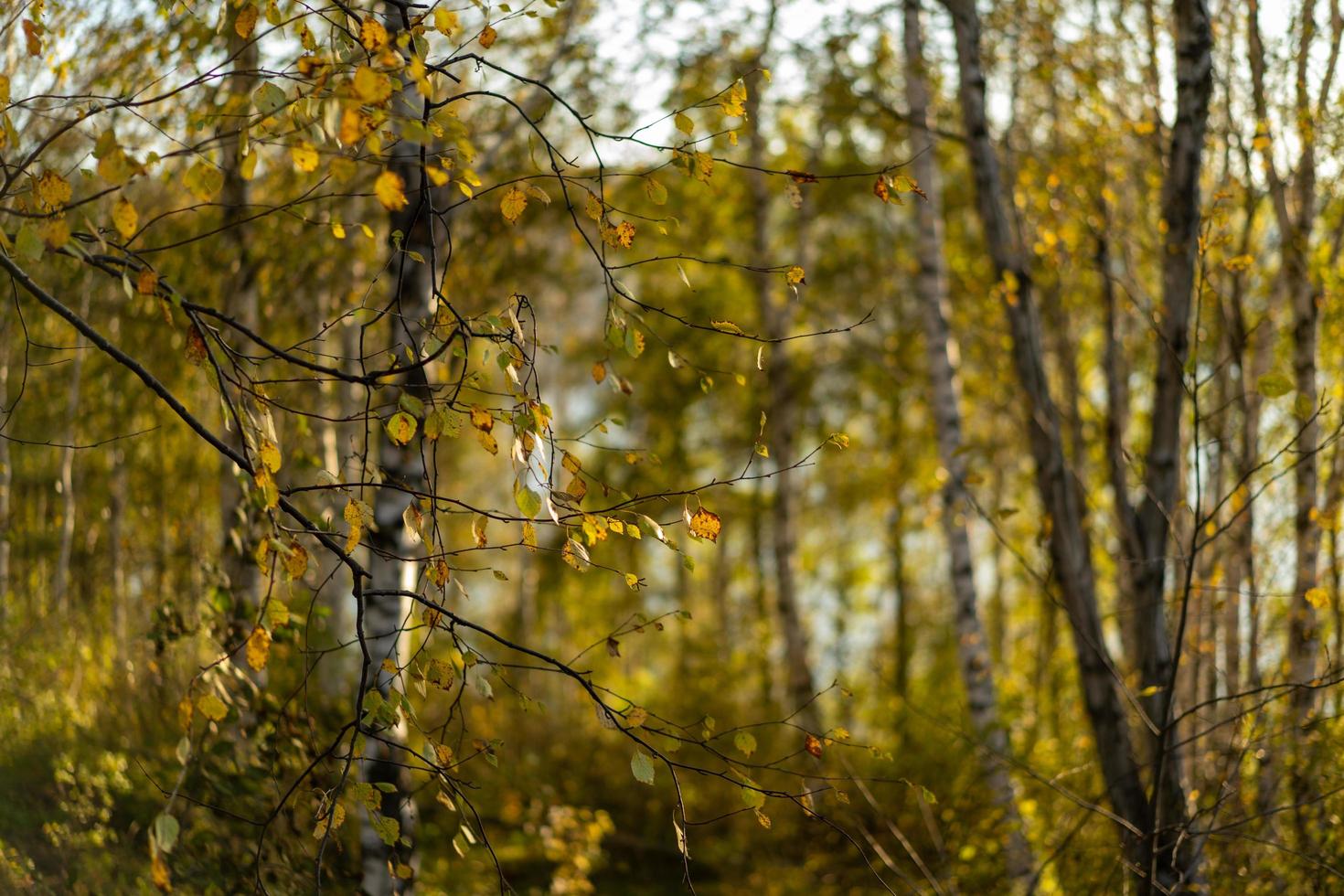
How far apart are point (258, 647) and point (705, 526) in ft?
2.80

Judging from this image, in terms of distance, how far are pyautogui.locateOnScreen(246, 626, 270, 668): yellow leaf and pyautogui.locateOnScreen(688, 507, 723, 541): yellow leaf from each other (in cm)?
81

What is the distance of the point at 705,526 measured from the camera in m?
2.00

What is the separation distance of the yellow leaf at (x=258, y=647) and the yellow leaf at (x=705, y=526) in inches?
32.0

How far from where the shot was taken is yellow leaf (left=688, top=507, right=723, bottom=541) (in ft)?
6.50

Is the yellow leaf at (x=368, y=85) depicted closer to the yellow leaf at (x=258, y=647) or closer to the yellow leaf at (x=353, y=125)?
the yellow leaf at (x=353, y=125)

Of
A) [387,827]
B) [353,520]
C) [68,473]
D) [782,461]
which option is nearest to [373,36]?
[353,520]

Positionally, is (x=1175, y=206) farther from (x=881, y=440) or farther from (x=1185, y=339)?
(x=881, y=440)

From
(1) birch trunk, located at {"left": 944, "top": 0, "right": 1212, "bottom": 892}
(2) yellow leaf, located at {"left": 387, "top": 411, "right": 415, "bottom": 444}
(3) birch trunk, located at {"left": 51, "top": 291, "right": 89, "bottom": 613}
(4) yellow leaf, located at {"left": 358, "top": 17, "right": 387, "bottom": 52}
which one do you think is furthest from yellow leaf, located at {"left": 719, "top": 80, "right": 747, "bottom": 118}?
(3) birch trunk, located at {"left": 51, "top": 291, "right": 89, "bottom": 613}

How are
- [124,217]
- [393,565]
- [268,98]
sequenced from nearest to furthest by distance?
[124,217] → [268,98] → [393,565]

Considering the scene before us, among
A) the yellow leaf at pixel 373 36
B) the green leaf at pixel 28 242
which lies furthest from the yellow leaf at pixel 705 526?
the green leaf at pixel 28 242

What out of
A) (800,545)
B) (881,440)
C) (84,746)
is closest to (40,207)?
(84,746)

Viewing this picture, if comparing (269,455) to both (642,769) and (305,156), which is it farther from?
(642,769)

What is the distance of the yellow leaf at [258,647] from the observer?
1.80m

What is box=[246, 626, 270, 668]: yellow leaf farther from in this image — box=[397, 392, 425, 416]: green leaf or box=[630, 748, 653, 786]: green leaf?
box=[630, 748, 653, 786]: green leaf
